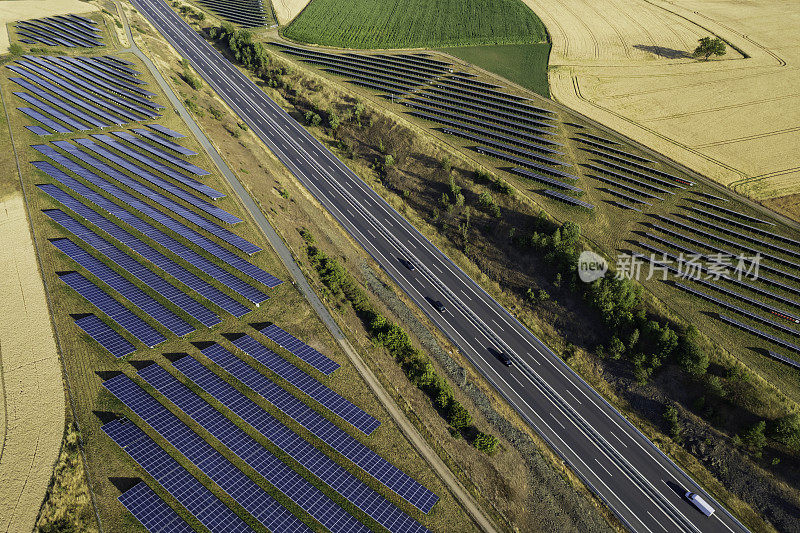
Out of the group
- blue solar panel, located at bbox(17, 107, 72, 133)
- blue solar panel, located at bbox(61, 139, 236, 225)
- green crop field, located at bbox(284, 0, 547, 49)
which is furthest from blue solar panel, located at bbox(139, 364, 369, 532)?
green crop field, located at bbox(284, 0, 547, 49)

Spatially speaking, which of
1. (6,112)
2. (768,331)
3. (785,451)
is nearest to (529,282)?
(768,331)

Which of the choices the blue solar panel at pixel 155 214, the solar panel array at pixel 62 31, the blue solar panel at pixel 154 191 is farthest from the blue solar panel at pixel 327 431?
the solar panel array at pixel 62 31

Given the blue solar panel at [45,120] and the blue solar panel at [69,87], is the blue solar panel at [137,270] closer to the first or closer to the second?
the blue solar panel at [45,120]

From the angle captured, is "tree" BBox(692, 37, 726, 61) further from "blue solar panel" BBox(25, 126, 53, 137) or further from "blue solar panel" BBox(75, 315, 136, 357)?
"blue solar panel" BBox(25, 126, 53, 137)

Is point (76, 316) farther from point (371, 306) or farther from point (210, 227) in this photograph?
point (371, 306)

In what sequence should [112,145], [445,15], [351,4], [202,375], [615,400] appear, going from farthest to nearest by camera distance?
[351,4], [445,15], [112,145], [615,400], [202,375]
